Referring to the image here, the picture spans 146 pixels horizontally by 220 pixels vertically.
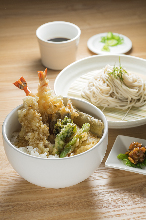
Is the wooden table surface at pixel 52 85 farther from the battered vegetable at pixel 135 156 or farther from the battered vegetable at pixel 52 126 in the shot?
the battered vegetable at pixel 52 126

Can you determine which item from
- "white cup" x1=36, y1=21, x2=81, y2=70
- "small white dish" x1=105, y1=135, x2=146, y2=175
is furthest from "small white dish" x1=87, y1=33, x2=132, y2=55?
"small white dish" x1=105, y1=135, x2=146, y2=175

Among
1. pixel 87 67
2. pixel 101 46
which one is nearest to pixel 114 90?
pixel 87 67

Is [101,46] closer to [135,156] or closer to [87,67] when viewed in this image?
[87,67]

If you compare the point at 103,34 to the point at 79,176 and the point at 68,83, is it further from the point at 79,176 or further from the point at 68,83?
the point at 79,176

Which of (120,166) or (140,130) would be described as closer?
(120,166)

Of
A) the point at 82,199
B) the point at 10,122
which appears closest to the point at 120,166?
the point at 82,199
